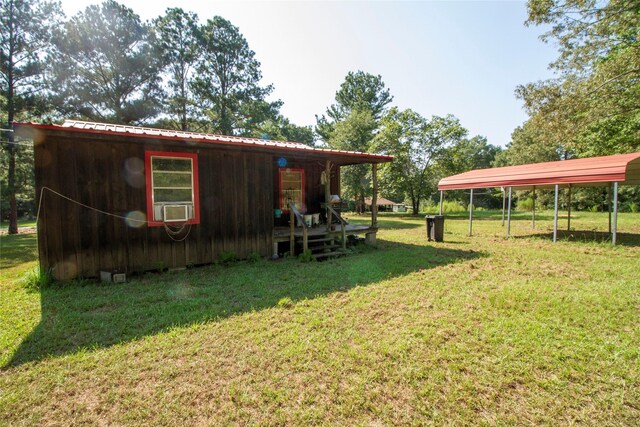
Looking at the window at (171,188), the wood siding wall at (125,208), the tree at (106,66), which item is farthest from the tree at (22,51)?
the window at (171,188)

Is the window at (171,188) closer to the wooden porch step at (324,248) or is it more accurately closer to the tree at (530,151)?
the wooden porch step at (324,248)

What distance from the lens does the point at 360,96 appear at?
29.1 metres

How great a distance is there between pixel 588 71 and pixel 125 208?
58.7 feet

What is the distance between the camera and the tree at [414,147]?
21.1m

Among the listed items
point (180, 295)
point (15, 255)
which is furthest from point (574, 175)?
point (15, 255)

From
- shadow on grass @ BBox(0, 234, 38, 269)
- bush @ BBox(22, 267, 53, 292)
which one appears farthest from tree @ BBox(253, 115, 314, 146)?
bush @ BBox(22, 267, 53, 292)

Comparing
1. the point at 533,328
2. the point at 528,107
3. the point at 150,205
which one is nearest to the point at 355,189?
the point at 528,107

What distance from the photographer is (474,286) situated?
4828 mm

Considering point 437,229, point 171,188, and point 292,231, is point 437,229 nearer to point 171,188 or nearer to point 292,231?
point 292,231

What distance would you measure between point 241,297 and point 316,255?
9.77ft

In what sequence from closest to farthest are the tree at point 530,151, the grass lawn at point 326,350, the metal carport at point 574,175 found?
1. the grass lawn at point 326,350
2. the metal carport at point 574,175
3. the tree at point 530,151

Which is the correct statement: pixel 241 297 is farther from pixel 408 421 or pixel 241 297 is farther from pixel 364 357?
pixel 408 421

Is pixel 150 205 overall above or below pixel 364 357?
above

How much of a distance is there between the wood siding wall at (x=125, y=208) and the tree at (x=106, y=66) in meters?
13.9
